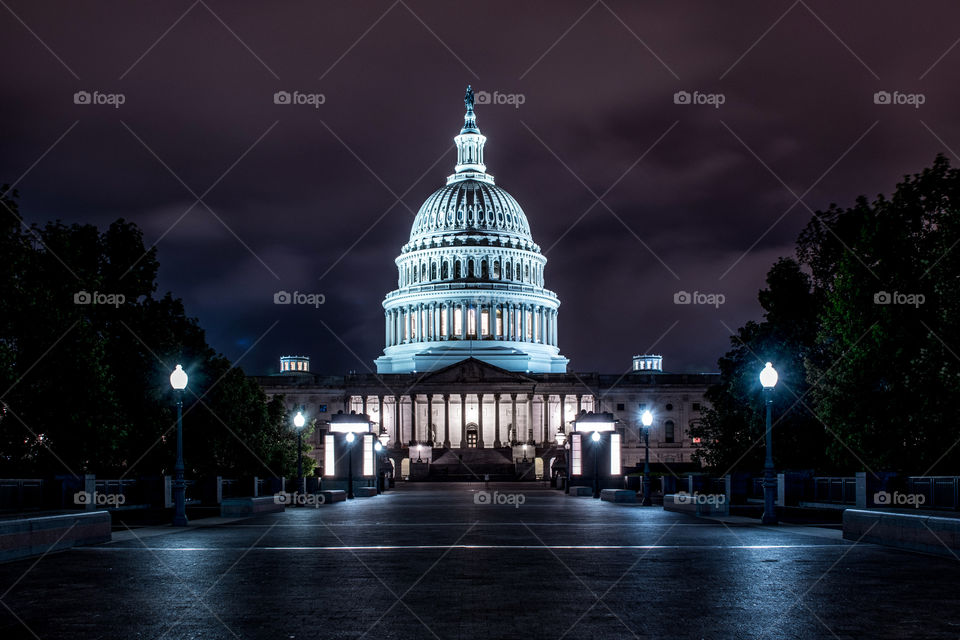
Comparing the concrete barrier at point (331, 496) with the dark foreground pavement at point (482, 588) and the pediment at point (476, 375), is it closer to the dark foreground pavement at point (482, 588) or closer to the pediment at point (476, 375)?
the dark foreground pavement at point (482, 588)

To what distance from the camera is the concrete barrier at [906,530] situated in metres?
19.8

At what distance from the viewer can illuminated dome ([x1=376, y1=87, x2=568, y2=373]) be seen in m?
168

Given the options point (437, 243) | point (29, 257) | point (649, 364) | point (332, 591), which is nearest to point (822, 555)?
point (332, 591)

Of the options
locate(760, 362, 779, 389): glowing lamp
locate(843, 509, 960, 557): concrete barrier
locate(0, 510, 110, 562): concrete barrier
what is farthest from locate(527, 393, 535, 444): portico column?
locate(0, 510, 110, 562): concrete barrier

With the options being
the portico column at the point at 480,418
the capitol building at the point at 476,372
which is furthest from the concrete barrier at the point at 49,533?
the portico column at the point at 480,418

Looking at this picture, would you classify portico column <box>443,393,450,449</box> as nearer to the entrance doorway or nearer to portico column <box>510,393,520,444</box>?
the entrance doorway

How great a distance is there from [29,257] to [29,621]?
108ft

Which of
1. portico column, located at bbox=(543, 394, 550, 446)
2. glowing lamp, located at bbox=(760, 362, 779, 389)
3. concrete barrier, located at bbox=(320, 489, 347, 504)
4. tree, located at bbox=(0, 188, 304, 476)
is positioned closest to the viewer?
glowing lamp, located at bbox=(760, 362, 779, 389)

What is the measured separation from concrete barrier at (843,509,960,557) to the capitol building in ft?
320

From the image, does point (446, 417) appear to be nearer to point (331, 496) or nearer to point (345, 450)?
point (345, 450)

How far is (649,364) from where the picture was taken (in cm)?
19925

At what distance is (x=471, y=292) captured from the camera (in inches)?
6634

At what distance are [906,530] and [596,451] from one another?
→ 3976 centimetres

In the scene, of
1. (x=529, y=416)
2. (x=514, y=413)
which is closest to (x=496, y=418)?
(x=514, y=413)
